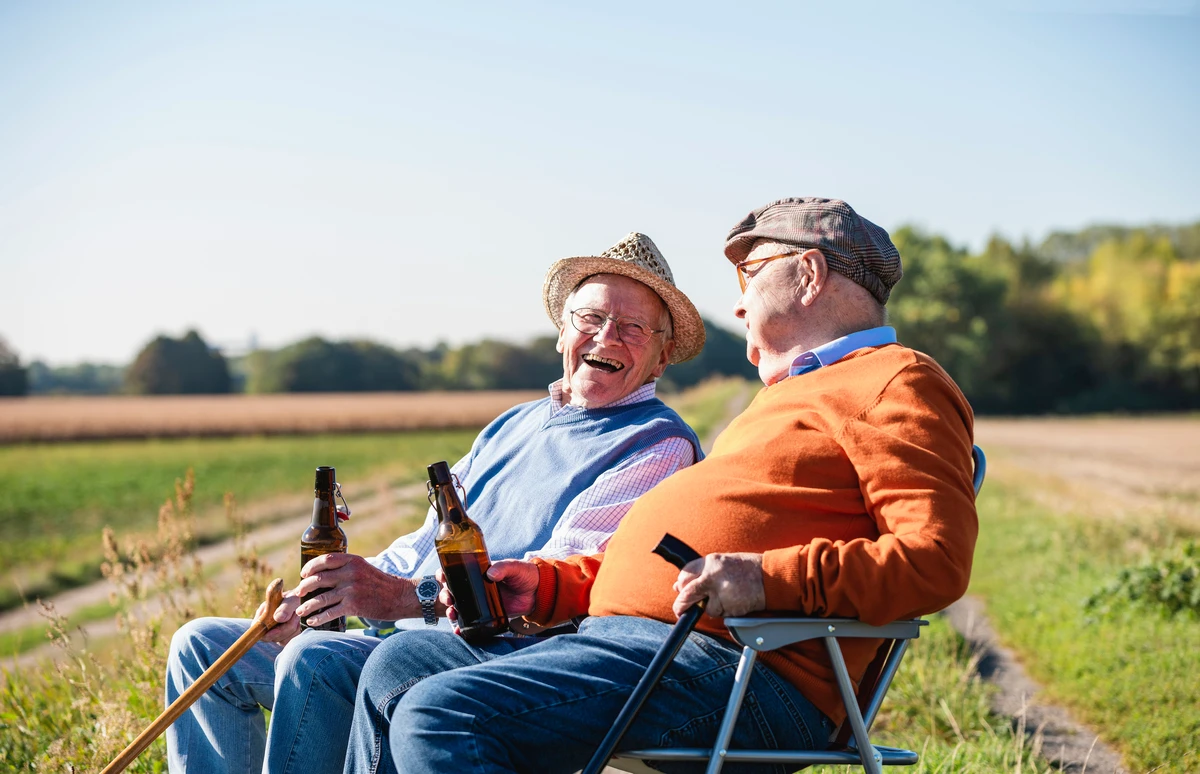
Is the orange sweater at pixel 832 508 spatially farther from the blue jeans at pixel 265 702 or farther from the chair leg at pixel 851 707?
the blue jeans at pixel 265 702

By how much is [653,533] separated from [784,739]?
0.55 metres

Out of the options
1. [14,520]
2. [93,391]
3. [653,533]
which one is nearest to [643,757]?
[653,533]

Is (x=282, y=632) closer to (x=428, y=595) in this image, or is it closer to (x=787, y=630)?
(x=428, y=595)

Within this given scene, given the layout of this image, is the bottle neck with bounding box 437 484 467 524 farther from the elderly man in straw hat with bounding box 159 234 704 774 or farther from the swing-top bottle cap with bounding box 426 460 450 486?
the elderly man in straw hat with bounding box 159 234 704 774

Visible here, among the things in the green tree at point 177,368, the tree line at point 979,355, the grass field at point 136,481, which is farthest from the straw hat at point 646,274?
the green tree at point 177,368

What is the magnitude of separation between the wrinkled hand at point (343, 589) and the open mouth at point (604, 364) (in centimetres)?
99

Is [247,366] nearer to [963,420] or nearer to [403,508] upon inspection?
[403,508]

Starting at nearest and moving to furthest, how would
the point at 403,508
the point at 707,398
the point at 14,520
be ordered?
1. the point at 403,508
2. the point at 14,520
3. the point at 707,398

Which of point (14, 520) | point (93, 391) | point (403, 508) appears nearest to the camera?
point (403, 508)

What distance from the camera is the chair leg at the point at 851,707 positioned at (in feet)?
6.97

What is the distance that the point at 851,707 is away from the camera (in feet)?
6.98

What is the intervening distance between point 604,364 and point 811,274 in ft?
3.04

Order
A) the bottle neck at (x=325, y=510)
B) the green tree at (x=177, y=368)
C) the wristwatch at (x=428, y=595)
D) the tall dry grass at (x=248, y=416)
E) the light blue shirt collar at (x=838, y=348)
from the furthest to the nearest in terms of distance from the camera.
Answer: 1. the green tree at (x=177, y=368)
2. the tall dry grass at (x=248, y=416)
3. the wristwatch at (x=428, y=595)
4. the bottle neck at (x=325, y=510)
5. the light blue shirt collar at (x=838, y=348)

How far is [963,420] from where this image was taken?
2.37m
